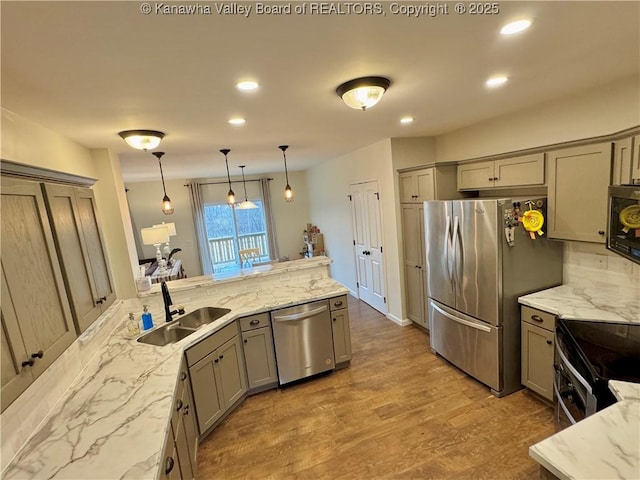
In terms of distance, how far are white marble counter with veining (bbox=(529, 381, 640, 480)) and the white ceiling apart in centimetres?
170

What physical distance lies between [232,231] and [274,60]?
6.76 metres

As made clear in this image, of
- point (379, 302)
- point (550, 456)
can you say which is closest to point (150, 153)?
point (379, 302)

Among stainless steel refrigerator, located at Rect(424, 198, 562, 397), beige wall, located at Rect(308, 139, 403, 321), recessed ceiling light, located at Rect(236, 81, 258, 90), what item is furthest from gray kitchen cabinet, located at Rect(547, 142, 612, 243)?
recessed ceiling light, located at Rect(236, 81, 258, 90)

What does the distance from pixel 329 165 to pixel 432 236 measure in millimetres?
3246

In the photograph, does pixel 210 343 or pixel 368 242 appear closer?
pixel 210 343

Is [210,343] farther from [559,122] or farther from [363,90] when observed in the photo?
[559,122]

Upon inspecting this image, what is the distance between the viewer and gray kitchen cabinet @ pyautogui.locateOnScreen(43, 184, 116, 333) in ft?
5.77

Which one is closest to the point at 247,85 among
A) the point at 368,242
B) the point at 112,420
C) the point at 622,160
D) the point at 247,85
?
the point at 247,85

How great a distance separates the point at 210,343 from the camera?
8.25 ft

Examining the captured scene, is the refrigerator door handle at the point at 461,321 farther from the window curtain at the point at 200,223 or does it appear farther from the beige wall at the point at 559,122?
the window curtain at the point at 200,223

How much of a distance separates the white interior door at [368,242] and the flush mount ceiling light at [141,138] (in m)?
2.88

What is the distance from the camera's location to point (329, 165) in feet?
19.8

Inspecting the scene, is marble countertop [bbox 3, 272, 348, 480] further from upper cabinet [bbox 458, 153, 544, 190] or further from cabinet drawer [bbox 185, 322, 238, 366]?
upper cabinet [bbox 458, 153, 544, 190]

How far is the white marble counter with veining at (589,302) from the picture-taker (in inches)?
85.4
